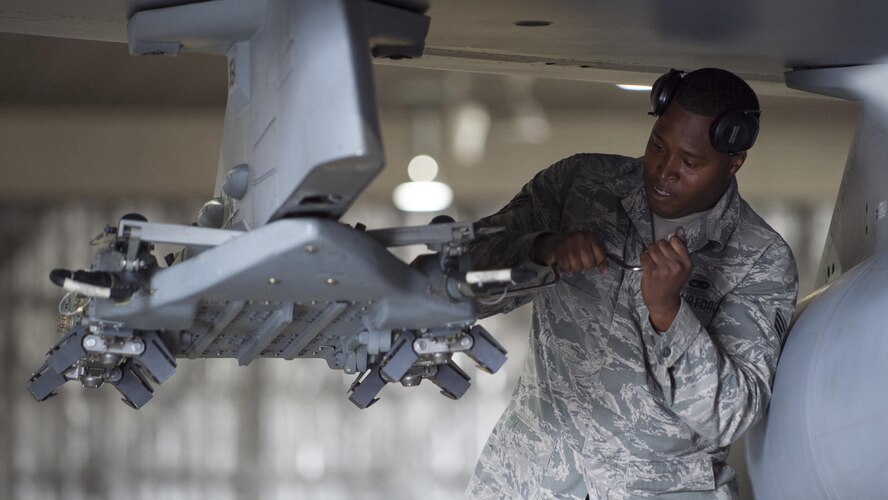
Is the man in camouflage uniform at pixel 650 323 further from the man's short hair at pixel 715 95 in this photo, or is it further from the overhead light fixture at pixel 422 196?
the overhead light fixture at pixel 422 196

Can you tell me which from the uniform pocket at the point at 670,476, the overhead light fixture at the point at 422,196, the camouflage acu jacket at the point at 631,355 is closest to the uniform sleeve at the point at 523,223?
the camouflage acu jacket at the point at 631,355

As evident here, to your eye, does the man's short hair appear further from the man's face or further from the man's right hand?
the man's right hand

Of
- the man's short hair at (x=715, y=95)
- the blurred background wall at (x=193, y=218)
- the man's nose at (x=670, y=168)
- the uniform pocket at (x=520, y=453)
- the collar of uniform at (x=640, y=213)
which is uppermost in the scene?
the man's short hair at (x=715, y=95)

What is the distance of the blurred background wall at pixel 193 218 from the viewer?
19.1ft

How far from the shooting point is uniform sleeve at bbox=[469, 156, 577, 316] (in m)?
1.96

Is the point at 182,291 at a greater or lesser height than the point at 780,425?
greater

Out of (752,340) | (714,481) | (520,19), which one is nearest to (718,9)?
(520,19)

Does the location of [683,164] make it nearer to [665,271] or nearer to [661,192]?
[661,192]

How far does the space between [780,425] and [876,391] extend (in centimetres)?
32

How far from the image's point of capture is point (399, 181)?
6.09 metres

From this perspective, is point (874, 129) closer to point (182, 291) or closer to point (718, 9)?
point (718, 9)

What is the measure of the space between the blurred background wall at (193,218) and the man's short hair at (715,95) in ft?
12.1

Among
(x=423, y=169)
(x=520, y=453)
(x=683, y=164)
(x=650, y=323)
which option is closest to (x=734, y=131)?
(x=683, y=164)

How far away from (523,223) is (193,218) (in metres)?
4.07
